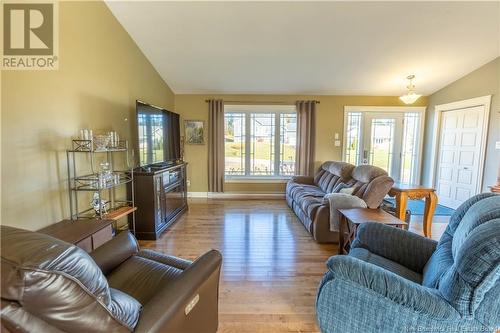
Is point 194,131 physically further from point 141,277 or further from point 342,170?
point 141,277

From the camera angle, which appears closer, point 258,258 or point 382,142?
point 258,258

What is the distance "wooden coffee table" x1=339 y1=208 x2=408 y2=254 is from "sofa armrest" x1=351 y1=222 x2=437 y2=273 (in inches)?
18.5

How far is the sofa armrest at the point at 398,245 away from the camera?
65.5 inches

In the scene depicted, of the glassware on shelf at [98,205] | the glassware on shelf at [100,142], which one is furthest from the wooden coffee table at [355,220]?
the glassware on shelf at [100,142]

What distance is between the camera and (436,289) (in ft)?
3.93

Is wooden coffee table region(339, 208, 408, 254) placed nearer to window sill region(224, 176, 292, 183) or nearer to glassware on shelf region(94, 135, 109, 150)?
glassware on shelf region(94, 135, 109, 150)

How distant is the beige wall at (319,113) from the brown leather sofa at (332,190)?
0.98 m

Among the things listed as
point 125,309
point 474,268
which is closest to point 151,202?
point 125,309

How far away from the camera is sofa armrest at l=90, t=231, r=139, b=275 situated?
5.14 ft

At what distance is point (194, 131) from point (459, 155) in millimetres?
5203

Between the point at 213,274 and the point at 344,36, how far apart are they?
3500mm

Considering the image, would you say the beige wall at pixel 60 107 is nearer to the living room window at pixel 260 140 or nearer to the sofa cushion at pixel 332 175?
the living room window at pixel 260 140

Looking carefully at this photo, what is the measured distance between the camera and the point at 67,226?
7.10ft

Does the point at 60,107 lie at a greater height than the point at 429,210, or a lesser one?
greater
